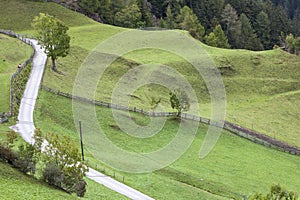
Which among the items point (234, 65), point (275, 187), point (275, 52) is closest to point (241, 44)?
point (275, 52)

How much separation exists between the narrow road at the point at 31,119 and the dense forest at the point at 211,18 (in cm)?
Answer: 5539

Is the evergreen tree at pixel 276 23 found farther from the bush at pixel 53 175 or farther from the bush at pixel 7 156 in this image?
the bush at pixel 7 156

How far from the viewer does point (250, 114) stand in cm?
8719

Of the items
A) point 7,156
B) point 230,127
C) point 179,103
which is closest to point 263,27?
point 230,127

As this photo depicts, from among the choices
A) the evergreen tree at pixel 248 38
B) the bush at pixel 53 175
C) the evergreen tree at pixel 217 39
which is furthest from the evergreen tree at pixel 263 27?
the bush at pixel 53 175

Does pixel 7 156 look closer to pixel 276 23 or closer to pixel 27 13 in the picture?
pixel 27 13

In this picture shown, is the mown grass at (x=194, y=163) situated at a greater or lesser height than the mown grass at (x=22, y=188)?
lesser

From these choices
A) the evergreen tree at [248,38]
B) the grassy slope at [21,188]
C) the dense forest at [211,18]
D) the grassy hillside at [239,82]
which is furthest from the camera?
the evergreen tree at [248,38]

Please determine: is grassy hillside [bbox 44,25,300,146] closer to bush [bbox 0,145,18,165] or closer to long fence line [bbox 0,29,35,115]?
long fence line [bbox 0,29,35,115]

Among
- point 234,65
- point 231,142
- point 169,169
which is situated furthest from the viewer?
point 234,65

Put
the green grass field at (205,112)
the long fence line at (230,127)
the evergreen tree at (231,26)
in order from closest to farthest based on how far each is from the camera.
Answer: the green grass field at (205,112)
the long fence line at (230,127)
the evergreen tree at (231,26)

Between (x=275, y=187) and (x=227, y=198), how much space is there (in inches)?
522

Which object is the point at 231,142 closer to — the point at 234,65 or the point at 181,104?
the point at 181,104

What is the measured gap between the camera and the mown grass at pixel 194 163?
162 ft
